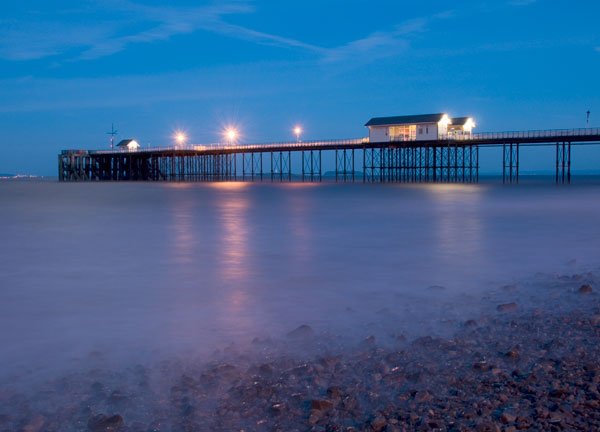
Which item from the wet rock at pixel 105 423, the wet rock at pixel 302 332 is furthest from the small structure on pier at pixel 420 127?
the wet rock at pixel 105 423

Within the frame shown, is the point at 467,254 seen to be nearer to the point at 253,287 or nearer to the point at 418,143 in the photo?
the point at 253,287

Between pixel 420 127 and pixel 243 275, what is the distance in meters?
41.4

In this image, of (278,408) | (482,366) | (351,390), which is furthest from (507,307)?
(278,408)

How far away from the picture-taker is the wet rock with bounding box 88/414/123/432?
3.78m

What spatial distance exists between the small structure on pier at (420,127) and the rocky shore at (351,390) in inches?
1704

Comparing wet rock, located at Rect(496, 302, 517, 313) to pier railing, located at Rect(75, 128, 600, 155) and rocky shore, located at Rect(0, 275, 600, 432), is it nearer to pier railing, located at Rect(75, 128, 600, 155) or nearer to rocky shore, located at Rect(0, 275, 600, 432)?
rocky shore, located at Rect(0, 275, 600, 432)

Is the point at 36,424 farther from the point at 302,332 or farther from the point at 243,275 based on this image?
the point at 243,275

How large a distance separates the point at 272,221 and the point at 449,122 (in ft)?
114

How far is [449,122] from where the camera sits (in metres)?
48.8

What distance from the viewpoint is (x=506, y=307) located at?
6504mm

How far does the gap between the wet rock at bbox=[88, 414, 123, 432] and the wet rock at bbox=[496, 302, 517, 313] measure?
420 centimetres

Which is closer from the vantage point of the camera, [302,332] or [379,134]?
[302,332]

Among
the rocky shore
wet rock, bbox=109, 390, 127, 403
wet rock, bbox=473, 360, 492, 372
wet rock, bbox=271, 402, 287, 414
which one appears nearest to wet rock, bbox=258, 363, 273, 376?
the rocky shore

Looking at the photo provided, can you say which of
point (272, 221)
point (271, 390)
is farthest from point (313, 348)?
point (272, 221)
